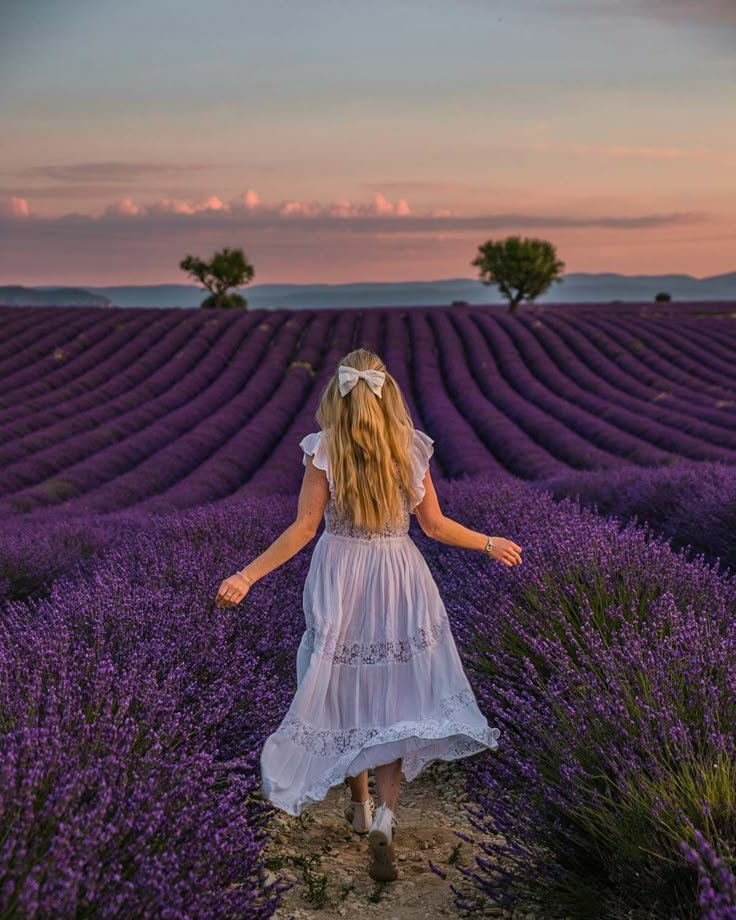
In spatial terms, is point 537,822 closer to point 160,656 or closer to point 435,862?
point 435,862

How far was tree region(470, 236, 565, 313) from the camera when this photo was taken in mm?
42250

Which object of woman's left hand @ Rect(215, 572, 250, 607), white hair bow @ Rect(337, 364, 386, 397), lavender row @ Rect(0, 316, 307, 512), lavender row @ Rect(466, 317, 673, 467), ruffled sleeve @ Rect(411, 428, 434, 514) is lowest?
lavender row @ Rect(0, 316, 307, 512)

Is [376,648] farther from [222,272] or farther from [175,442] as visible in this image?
[222,272]

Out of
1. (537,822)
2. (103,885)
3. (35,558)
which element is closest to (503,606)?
(537,822)

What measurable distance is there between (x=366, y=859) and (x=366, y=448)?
4.47 feet

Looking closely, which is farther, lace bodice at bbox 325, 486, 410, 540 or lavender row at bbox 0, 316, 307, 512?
lavender row at bbox 0, 316, 307, 512

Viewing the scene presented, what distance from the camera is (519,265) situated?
42.2 meters

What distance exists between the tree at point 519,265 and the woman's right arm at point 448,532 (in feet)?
129

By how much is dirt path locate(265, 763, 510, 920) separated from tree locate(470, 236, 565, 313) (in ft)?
128

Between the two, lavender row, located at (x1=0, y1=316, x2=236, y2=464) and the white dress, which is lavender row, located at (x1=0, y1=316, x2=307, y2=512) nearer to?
lavender row, located at (x1=0, y1=316, x2=236, y2=464)

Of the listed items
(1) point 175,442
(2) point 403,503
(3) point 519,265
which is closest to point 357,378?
(2) point 403,503

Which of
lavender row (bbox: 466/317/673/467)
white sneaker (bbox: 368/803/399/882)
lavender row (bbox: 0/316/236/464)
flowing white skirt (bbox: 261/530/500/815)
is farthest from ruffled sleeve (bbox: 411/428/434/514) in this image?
lavender row (bbox: 0/316/236/464)

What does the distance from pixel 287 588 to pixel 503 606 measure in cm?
142

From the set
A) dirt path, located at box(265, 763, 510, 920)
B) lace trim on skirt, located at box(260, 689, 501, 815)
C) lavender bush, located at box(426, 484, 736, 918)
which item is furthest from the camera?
lace trim on skirt, located at box(260, 689, 501, 815)
